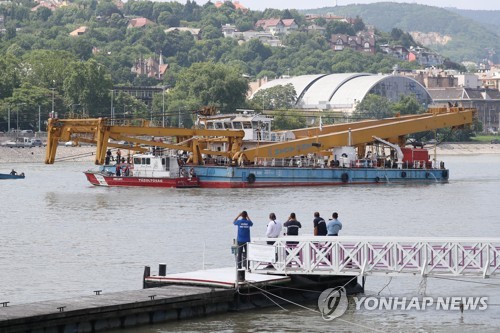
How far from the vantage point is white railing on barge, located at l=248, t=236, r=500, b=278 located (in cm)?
3102

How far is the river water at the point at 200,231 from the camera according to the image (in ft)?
102

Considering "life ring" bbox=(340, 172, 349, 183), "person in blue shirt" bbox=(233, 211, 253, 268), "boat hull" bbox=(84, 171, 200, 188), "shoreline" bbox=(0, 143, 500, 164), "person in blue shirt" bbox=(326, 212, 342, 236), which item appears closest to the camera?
"person in blue shirt" bbox=(233, 211, 253, 268)

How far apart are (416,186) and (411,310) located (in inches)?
2121

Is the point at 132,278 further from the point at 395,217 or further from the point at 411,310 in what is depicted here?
the point at 395,217

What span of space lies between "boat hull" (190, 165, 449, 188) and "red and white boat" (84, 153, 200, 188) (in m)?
1.09

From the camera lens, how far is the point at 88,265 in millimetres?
39719

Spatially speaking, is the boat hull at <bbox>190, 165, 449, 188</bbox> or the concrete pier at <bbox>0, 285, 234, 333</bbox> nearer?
the concrete pier at <bbox>0, 285, 234, 333</bbox>

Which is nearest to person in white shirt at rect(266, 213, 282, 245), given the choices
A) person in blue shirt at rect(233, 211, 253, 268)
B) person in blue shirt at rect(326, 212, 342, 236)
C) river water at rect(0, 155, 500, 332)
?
person in blue shirt at rect(233, 211, 253, 268)

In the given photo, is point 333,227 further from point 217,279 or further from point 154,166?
point 154,166

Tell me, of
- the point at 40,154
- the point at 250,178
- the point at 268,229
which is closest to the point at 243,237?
the point at 268,229

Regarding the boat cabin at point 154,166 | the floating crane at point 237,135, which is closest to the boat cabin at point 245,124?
the floating crane at point 237,135

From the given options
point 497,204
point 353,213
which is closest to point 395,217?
point 353,213

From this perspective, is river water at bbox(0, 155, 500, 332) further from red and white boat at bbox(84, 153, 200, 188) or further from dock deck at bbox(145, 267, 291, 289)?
red and white boat at bbox(84, 153, 200, 188)

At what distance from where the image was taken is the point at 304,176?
8400 centimetres
